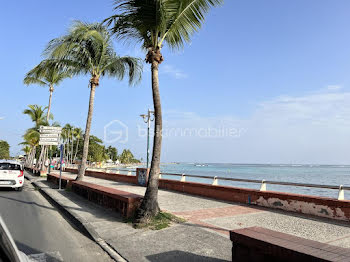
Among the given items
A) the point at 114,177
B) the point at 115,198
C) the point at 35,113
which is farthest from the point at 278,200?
the point at 35,113

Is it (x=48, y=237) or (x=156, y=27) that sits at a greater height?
(x=156, y=27)

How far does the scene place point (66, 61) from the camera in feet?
51.9

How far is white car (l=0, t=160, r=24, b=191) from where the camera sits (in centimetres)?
1387

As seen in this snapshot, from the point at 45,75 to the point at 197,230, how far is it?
1783 cm

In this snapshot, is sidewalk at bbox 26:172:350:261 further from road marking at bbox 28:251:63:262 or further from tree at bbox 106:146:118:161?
tree at bbox 106:146:118:161

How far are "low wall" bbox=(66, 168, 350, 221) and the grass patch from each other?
3869mm

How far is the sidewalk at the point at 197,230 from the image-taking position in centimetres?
498

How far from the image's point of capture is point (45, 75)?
19.7 meters

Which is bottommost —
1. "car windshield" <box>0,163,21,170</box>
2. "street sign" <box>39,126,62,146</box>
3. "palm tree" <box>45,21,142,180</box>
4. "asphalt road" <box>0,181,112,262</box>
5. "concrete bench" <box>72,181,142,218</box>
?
"asphalt road" <box>0,181,112,262</box>

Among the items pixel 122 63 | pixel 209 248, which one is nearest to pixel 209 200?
pixel 209 248

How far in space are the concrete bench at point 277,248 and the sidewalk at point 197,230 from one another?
73 centimetres

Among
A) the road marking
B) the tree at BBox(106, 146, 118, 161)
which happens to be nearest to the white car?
the road marking

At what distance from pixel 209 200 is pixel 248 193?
178 cm

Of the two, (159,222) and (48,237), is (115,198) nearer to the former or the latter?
(159,222)
